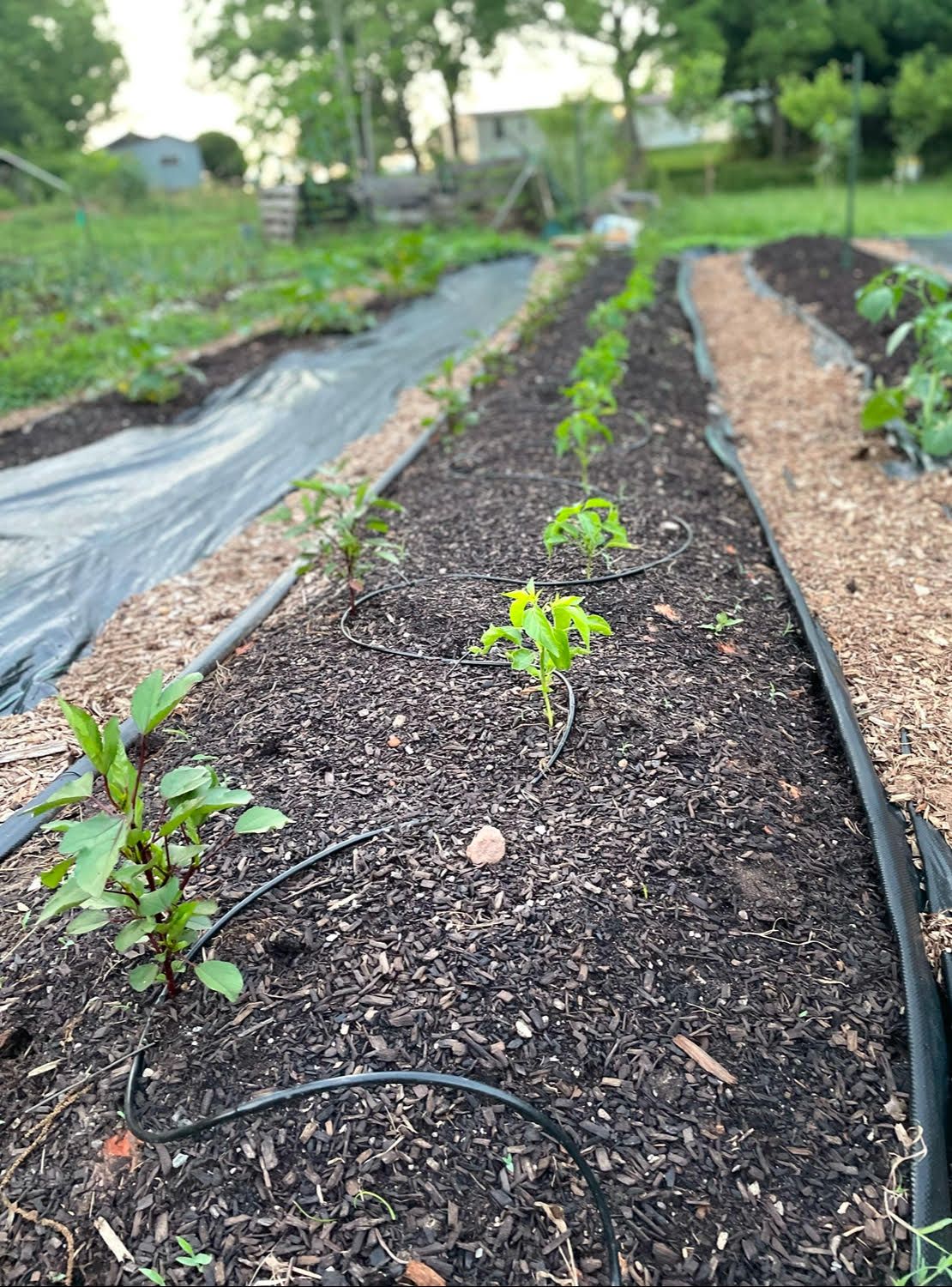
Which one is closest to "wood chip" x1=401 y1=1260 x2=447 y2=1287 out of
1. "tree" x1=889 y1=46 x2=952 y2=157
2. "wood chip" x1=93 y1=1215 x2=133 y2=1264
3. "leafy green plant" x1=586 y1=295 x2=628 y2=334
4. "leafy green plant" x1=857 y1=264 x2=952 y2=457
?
"wood chip" x1=93 y1=1215 x2=133 y2=1264

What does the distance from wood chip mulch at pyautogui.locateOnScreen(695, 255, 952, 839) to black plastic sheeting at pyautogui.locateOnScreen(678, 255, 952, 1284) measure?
0.34ft

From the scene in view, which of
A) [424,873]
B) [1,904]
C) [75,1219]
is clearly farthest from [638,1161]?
[1,904]

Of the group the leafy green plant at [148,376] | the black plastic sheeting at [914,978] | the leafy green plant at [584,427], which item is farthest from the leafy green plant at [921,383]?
the leafy green plant at [148,376]

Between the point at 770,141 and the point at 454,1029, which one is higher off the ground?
the point at 770,141

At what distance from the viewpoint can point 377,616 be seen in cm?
319

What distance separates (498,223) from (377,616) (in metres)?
17.0

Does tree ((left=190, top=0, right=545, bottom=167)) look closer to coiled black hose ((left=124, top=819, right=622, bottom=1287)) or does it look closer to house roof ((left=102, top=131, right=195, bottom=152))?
house roof ((left=102, top=131, right=195, bottom=152))

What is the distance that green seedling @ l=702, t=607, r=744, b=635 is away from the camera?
10.3 feet

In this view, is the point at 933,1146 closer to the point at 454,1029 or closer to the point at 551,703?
the point at 454,1029

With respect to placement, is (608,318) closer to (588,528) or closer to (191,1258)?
(588,528)

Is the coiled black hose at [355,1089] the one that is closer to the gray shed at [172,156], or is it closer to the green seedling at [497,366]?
the green seedling at [497,366]

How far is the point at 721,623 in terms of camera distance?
10.4 ft

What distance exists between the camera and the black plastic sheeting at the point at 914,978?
1.52 meters

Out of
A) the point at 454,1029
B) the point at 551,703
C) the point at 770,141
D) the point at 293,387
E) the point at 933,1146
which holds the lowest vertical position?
the point at 933,1146
